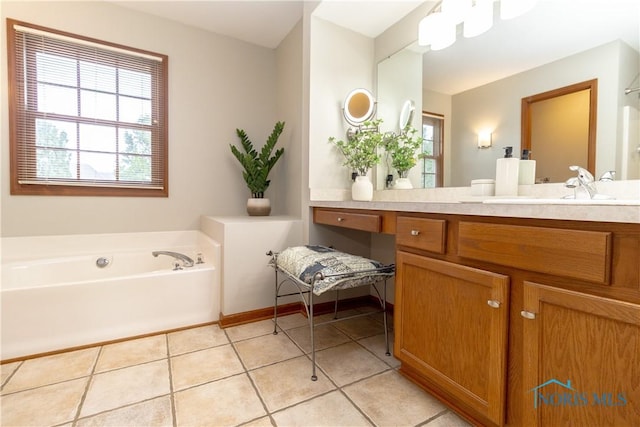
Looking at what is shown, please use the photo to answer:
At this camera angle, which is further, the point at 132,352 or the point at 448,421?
the point at 132,352

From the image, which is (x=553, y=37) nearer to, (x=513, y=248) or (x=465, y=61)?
(x=465, y=61)

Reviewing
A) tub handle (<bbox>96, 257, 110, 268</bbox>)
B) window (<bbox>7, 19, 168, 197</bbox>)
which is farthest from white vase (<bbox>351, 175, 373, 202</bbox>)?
tub handle (<bbox>96, 257, 110, 268</bbox>)

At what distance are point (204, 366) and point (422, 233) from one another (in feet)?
4.24

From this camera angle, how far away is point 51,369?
1441mm

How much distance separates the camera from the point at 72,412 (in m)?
1.15

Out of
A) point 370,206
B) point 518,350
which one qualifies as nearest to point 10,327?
point 370,206

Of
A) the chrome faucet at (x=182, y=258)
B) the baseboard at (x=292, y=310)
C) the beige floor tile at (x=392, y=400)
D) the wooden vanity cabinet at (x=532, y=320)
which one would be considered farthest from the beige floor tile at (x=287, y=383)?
the chrome faucet at (x=182, y=258)

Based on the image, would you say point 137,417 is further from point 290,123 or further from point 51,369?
point 290,123

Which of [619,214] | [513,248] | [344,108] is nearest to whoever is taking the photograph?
[619,214]

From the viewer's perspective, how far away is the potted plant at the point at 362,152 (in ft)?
6.91

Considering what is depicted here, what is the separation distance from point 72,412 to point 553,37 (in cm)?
269

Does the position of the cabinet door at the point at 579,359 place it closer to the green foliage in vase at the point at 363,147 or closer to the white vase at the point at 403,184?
the white vase at the point at 403,184

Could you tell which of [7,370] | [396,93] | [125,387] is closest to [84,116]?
[7,370]

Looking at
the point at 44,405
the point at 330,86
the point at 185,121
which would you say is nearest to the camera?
the point at 44,405
